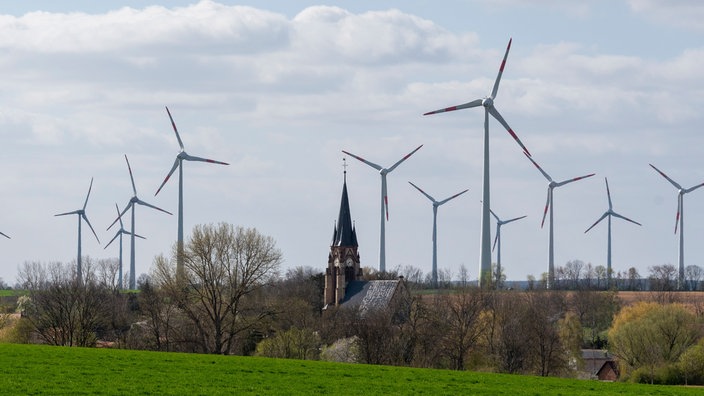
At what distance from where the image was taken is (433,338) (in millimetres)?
90188

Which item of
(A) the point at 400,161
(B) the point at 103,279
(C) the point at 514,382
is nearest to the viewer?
(C) the point at 514,382

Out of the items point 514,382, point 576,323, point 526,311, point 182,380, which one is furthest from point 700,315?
point 182,380

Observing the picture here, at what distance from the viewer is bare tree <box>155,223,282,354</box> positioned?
82250mm

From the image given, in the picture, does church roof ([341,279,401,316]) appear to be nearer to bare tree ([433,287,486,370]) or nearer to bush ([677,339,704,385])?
bare tree ([433,287,486,370])

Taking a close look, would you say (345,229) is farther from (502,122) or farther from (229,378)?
(229,378)

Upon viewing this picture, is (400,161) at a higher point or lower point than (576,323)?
higher

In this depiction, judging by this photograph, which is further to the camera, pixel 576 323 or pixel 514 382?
pixel 576 323

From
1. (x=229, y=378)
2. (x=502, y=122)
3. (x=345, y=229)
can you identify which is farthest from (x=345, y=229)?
(x=229, y=378)

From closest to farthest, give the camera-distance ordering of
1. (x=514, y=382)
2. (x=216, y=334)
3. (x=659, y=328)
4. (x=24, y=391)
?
(x=24, y=391) < (x=514, y=382) < (x=216, y=334) < (x=659, y=328)

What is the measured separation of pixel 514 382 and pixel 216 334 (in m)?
31.8

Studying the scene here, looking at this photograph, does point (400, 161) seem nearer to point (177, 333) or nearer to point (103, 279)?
point (103, 279)

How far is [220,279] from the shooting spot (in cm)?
8312

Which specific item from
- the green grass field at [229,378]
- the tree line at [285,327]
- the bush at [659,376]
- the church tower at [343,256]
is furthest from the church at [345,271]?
the green grass field at [229,378]

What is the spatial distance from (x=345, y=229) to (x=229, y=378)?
97.1 meters
